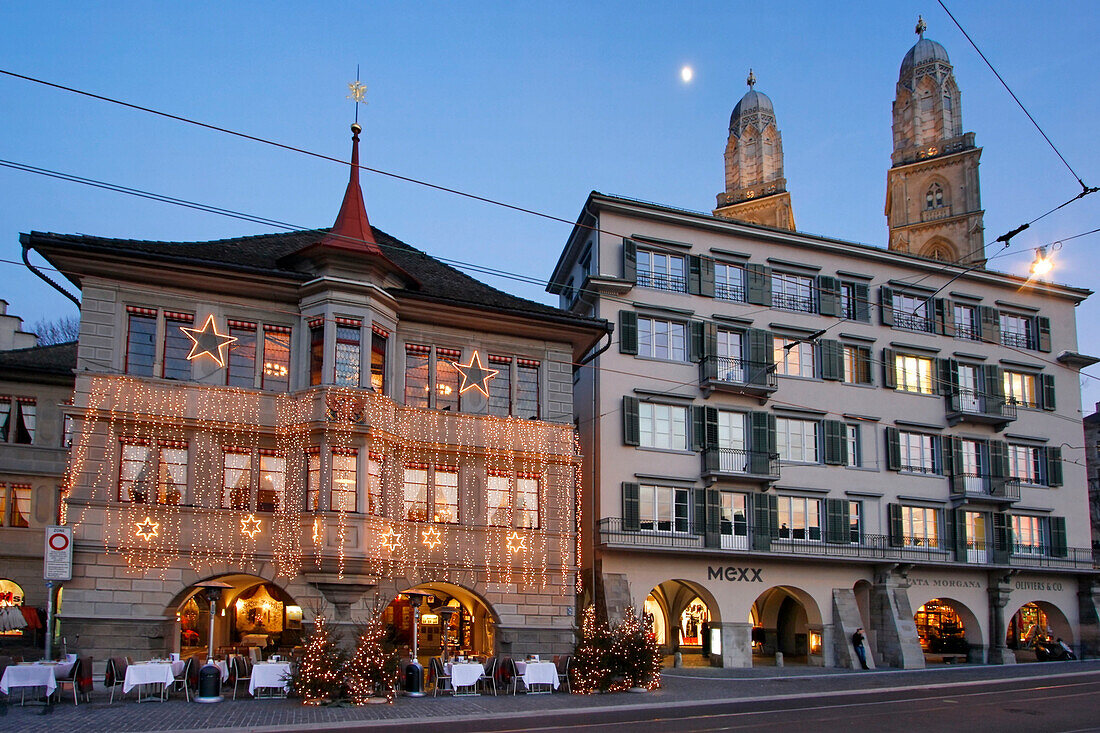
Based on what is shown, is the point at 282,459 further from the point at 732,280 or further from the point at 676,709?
the point at 732,280

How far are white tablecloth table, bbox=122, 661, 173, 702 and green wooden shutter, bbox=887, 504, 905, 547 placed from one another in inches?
1061

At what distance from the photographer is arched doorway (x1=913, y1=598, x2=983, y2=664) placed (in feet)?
128

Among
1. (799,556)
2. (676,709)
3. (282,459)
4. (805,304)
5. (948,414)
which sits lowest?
(676,709)

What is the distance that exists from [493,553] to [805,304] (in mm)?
17856

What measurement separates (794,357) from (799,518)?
614 centimetres

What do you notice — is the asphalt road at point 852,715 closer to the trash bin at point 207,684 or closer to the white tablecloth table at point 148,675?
the trash bin at point 207,684

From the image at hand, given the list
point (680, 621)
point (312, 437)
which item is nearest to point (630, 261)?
point (312, 437)

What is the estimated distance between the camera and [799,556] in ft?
115

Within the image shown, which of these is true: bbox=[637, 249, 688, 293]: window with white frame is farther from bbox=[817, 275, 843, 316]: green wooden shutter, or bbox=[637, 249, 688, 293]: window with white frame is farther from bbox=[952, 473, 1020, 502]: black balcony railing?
bbox=[952, 473, 1020, 502]: black balcony railing

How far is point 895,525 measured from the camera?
37844 mm

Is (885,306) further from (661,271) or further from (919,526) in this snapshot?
(661,271)

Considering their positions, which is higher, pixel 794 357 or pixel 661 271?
pixel 661 271

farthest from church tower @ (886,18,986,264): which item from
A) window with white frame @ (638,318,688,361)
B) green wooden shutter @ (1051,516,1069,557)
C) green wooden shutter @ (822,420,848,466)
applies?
window with white frame @ (638,318,688,361)

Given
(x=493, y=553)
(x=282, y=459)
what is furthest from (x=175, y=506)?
(x=493, y=553)
